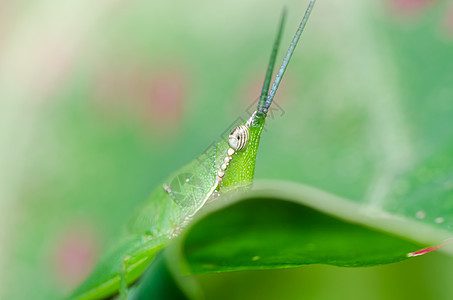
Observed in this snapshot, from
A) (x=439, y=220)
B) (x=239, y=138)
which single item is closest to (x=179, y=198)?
(x=239, y=138)

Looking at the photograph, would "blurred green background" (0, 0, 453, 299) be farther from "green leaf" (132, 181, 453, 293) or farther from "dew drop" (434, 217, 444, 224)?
"green leaf" (132, 181, 453, 293)

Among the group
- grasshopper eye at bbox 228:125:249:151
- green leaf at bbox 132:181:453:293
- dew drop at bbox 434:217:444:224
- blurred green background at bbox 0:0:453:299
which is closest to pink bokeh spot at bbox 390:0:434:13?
blurred green background at bbox 0:0:453:299

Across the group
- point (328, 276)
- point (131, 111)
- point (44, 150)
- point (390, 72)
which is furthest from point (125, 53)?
point (328, 276)

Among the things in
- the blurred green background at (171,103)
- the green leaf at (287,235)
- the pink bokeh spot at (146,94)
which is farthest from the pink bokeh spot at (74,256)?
the green leaf at (287,235)

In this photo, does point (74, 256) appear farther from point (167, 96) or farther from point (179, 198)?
point (167, 96)

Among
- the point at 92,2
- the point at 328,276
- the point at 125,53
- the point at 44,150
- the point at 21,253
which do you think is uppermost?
the point at 92,2

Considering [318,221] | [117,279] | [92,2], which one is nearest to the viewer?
[318,221]

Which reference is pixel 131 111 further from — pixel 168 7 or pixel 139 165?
pixel 168 7
